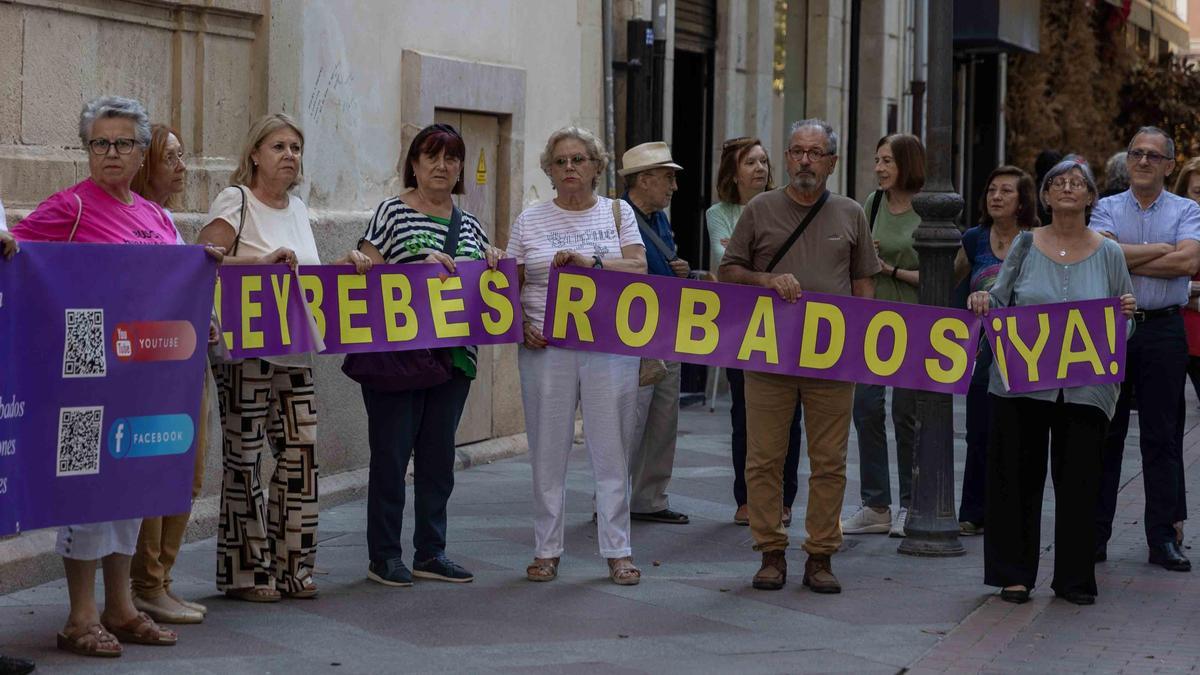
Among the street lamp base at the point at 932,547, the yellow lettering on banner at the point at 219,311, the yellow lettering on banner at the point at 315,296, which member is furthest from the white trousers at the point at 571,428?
the street lamp base at the point at 932,547

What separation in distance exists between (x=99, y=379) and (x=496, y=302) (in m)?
2.09

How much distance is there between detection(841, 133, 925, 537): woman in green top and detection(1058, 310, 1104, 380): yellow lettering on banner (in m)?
1.59

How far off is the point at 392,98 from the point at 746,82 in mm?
6983

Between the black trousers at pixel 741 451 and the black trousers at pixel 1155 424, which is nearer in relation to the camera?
the black trousers at pixel 1155 424

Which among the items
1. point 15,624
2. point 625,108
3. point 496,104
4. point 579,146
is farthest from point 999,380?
point 625,108

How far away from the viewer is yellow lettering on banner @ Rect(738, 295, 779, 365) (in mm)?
7871

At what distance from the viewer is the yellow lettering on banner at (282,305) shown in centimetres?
723

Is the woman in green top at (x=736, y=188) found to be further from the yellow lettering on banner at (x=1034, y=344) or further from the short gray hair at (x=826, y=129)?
the yellow lettering on banner at (x=1034, y=344)

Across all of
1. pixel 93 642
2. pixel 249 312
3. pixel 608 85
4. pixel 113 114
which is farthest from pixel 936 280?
pixel 608 85

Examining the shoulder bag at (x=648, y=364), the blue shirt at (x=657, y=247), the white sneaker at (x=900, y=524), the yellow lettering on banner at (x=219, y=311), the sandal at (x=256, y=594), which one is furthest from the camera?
the white sneaker at (x=900, y=524)

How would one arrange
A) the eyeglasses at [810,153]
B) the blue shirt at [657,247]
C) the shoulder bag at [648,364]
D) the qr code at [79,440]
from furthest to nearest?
1. the blue shirt at [657,247]
2. the shoulder bag at [648,364]
3. the eyeglasses at [810,153]
4. the qr code at [79,440]

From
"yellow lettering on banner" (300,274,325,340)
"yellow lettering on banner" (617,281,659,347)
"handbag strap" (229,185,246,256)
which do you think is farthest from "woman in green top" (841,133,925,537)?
"handbag strap" (229,185,246,256)

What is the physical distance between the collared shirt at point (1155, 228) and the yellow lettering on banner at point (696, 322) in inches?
79.7

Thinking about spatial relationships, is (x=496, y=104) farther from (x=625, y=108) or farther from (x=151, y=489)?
(x=151, y=489)
